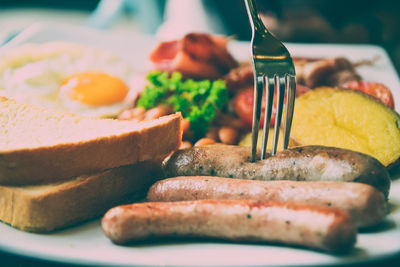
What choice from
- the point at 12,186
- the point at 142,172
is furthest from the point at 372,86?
the point at 12,186

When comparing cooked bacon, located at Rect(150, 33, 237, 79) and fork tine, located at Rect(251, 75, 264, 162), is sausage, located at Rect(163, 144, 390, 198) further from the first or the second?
cooked bacon, located at Rect(150, 33, 237, 79)

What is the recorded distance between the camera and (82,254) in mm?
1795

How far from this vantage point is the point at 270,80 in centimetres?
222

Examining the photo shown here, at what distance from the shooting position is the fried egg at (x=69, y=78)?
134 inches

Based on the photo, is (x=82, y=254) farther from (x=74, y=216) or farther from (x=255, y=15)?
(x=255, y=15)

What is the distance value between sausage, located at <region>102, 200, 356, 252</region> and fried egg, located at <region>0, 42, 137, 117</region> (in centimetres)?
164

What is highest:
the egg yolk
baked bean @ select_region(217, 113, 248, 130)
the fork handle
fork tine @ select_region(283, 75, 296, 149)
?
the fork handle

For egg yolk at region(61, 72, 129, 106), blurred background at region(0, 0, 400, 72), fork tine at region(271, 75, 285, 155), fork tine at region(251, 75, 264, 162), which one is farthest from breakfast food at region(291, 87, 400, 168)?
blurred background at region(0, 0, 400, 72)

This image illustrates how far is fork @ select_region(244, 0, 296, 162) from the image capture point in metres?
2.16

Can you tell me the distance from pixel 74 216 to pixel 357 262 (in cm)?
131

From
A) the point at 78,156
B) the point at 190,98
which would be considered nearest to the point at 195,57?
the point at 190,98

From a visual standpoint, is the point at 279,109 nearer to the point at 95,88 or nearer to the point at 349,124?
the point at 349,124

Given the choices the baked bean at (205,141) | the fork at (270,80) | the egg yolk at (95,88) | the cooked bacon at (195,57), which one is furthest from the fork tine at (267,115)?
the egg yolk at (95,88)

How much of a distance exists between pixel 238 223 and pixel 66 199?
0.85 meters
